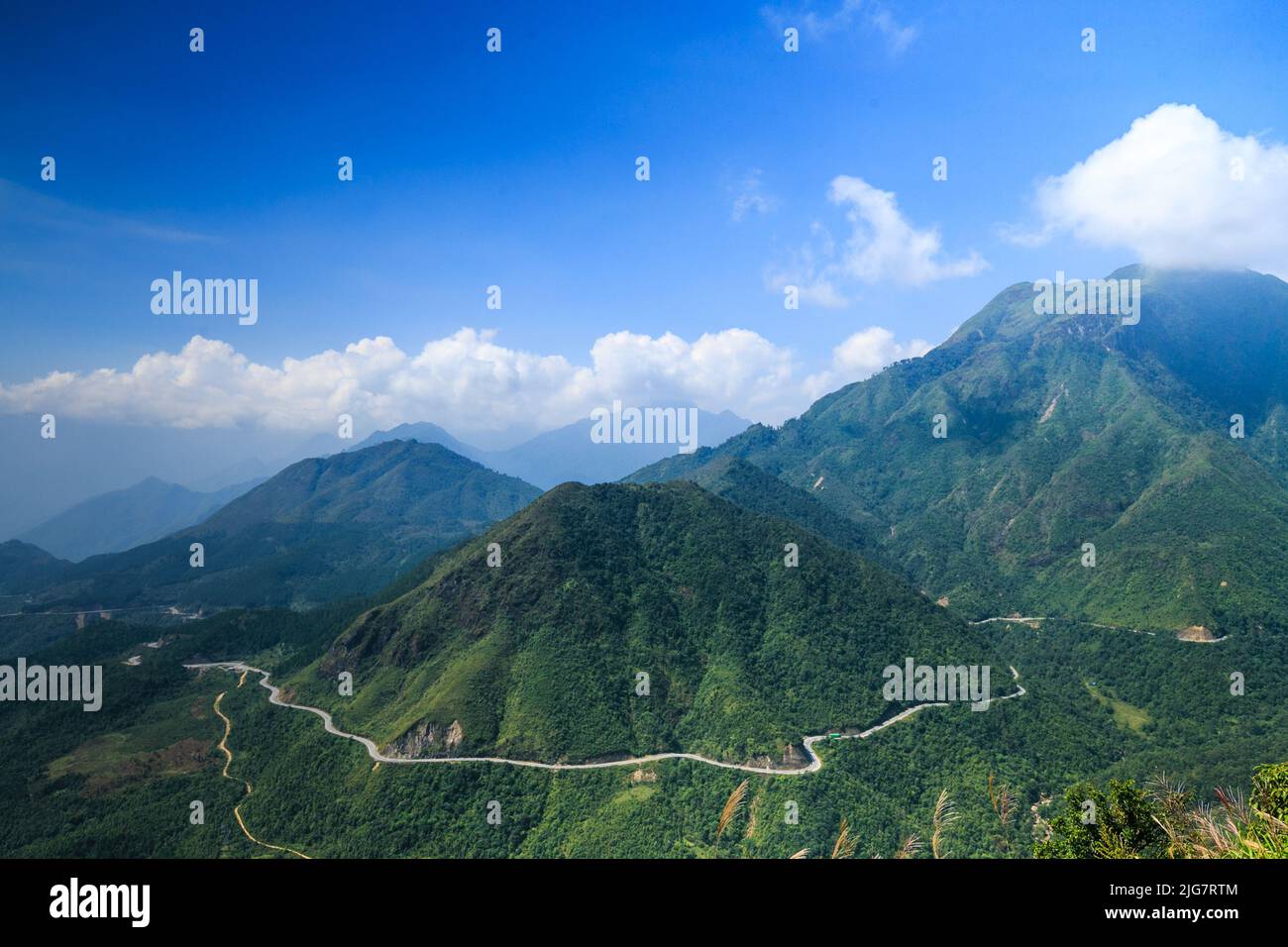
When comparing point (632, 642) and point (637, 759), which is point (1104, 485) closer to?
point (632, 642)

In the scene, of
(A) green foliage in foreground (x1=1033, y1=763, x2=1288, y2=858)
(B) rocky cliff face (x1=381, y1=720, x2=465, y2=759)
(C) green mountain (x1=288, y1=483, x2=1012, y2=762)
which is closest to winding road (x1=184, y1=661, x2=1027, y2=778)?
(B) rocky cliff face (x1=381, y1=720, x2=465, y2=759)

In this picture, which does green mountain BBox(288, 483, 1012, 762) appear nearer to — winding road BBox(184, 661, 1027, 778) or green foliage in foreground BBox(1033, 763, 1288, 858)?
winding road BBox(184, 661, 1027, 778)

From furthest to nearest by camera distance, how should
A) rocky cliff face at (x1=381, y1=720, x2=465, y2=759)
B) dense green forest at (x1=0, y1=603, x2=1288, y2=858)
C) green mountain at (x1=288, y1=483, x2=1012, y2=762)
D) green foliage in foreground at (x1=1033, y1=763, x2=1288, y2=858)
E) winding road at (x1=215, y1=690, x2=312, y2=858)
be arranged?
1. green mountain at (x1=288, y1=483, x2=1012, y2=762)
2. rocky cliff face at (x1=381, y1=720, x2=465, y2=759)
3. winding road at (x1=215, y1=690, x2=312, y2=858)
4. dense green forest at (x1=0, y1=603, x2=1288, y2=858)
5. green foliage in foreground at (x1=1033, y1=763, x2=1288, y2=858)

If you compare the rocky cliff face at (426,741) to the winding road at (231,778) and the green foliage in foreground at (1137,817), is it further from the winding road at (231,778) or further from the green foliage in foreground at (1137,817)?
the green foliage in foreground at (1137,817)

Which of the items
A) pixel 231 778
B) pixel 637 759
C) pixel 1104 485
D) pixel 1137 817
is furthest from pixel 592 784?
pixel 1104 485

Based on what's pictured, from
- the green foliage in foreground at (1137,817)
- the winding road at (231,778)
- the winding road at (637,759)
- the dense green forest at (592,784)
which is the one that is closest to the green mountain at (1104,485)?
the dense green forest at (592,784)
